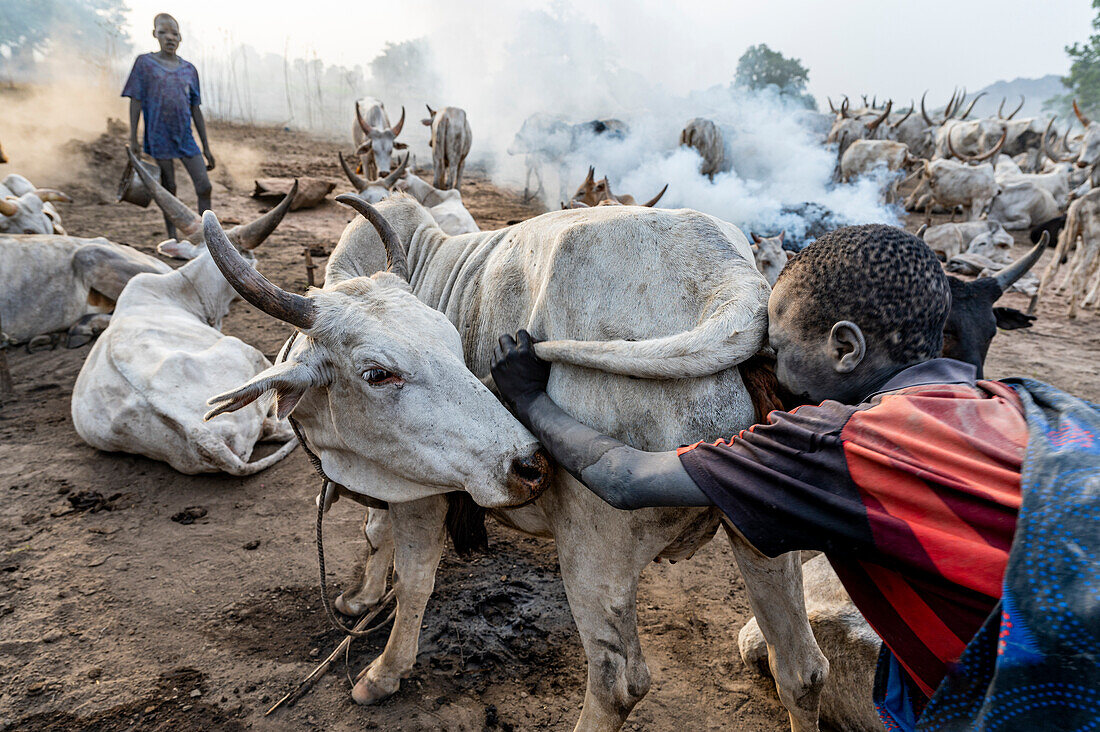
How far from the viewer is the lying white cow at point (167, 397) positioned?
4.06 metres

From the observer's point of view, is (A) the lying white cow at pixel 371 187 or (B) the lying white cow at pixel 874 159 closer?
(A) the lying white cow at pixel 371 187

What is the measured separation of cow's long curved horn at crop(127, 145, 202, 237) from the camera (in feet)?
14.4

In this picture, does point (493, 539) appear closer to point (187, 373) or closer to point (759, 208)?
point (187, 373)

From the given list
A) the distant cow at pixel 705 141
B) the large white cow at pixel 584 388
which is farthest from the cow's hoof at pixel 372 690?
the distant cow at pixel 705 141

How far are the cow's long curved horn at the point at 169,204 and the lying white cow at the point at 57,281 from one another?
5.97 feet

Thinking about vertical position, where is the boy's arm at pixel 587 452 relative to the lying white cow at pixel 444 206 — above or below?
above

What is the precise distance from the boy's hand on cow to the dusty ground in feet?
5.08

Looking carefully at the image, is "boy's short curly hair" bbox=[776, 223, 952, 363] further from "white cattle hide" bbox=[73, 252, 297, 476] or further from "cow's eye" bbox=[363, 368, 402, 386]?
"white cattle hide" bbox=[73, 252, 297, 476]

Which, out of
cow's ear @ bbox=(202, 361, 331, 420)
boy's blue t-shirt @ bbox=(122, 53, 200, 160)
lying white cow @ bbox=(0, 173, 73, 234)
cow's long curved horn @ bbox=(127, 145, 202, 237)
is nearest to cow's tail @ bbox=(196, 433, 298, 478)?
cow's long curved horn @ bbox=(127, 145, 202, 237)

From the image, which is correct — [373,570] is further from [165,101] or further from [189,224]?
[165,101]

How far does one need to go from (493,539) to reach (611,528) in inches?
86.0

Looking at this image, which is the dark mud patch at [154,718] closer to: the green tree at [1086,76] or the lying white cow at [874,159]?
the lying white cow at [874,159]

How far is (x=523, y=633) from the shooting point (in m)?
3.09

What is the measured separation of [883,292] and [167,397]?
4256 mm
